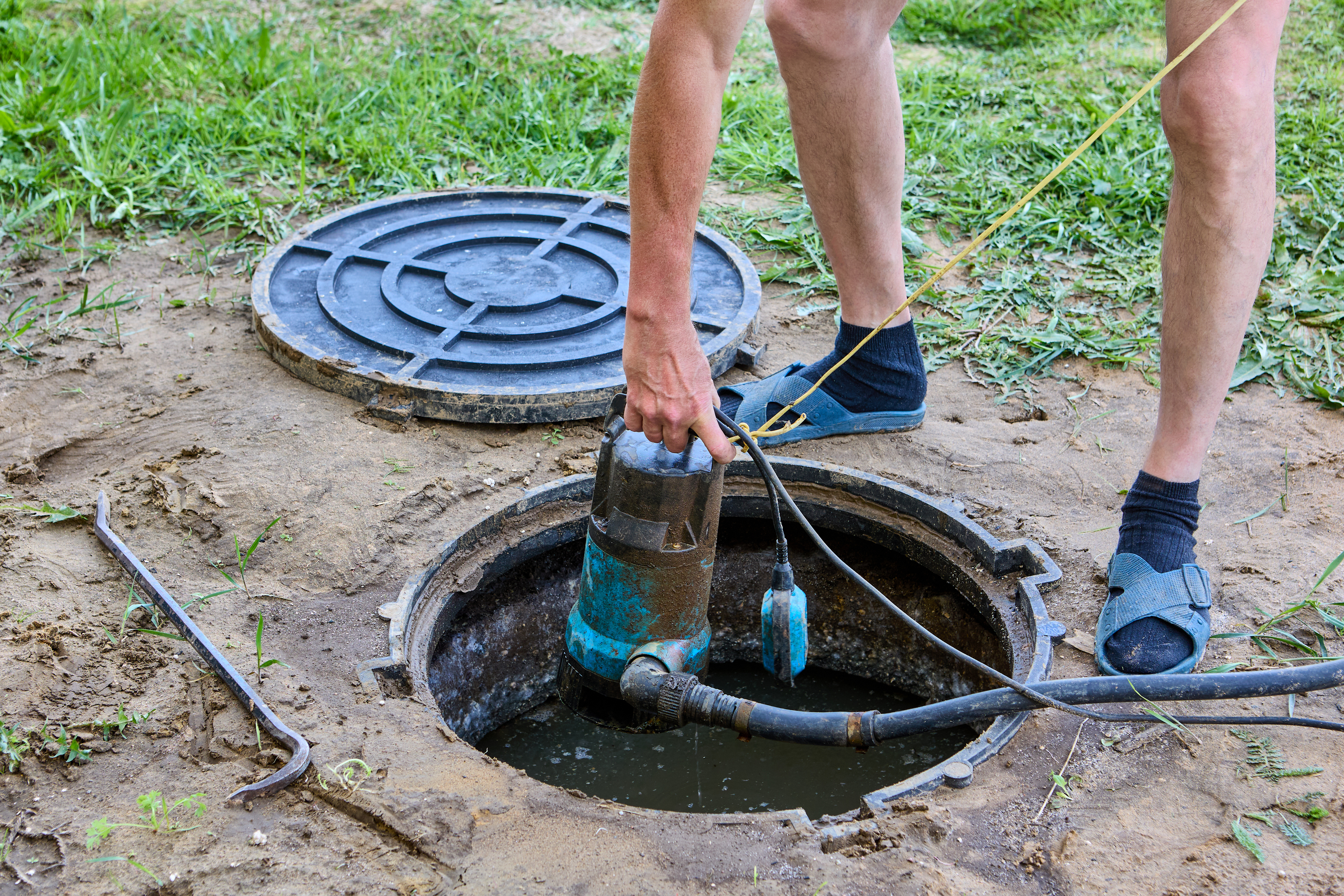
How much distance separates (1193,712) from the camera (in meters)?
1.74

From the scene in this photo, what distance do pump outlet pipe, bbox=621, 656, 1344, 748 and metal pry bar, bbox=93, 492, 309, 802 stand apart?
560 millimetres

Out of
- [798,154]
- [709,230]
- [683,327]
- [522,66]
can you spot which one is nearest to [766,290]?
[709,230]

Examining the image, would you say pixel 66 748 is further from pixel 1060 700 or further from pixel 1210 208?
pixel 1210 208

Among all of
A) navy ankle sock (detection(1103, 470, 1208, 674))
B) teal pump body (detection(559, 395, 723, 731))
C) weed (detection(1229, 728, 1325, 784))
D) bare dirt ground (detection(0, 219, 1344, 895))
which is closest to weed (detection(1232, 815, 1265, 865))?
bare dirt ground (detection(0, 219, 1344, 895))

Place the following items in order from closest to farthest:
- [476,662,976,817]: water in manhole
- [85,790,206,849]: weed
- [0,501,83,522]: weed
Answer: [85,790,206,849]: weed, [0,501,83,522]: weed, [476,662,976,817]: water in manhole

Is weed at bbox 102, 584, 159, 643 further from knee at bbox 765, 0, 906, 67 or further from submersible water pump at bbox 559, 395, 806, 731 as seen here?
knee at bbox 765, 0, 906, 67

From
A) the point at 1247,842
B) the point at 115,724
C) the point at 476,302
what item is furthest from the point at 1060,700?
the point at 476,302

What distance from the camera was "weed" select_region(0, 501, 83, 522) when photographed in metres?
2.16

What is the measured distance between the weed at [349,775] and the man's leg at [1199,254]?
1247mm

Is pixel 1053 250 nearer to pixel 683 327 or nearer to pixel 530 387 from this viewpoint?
pixel 530 387

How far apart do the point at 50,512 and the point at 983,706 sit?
1810mm

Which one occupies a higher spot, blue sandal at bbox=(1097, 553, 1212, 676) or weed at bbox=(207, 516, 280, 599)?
blue sandal at bbox=(1097, 553, 1212, 676)

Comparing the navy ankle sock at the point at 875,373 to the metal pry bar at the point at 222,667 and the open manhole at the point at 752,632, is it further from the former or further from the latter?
the metal pry bar at the point at 222,667

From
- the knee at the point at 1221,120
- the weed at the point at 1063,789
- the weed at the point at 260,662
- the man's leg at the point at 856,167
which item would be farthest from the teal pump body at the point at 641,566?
the knee at the point at 1221,120
